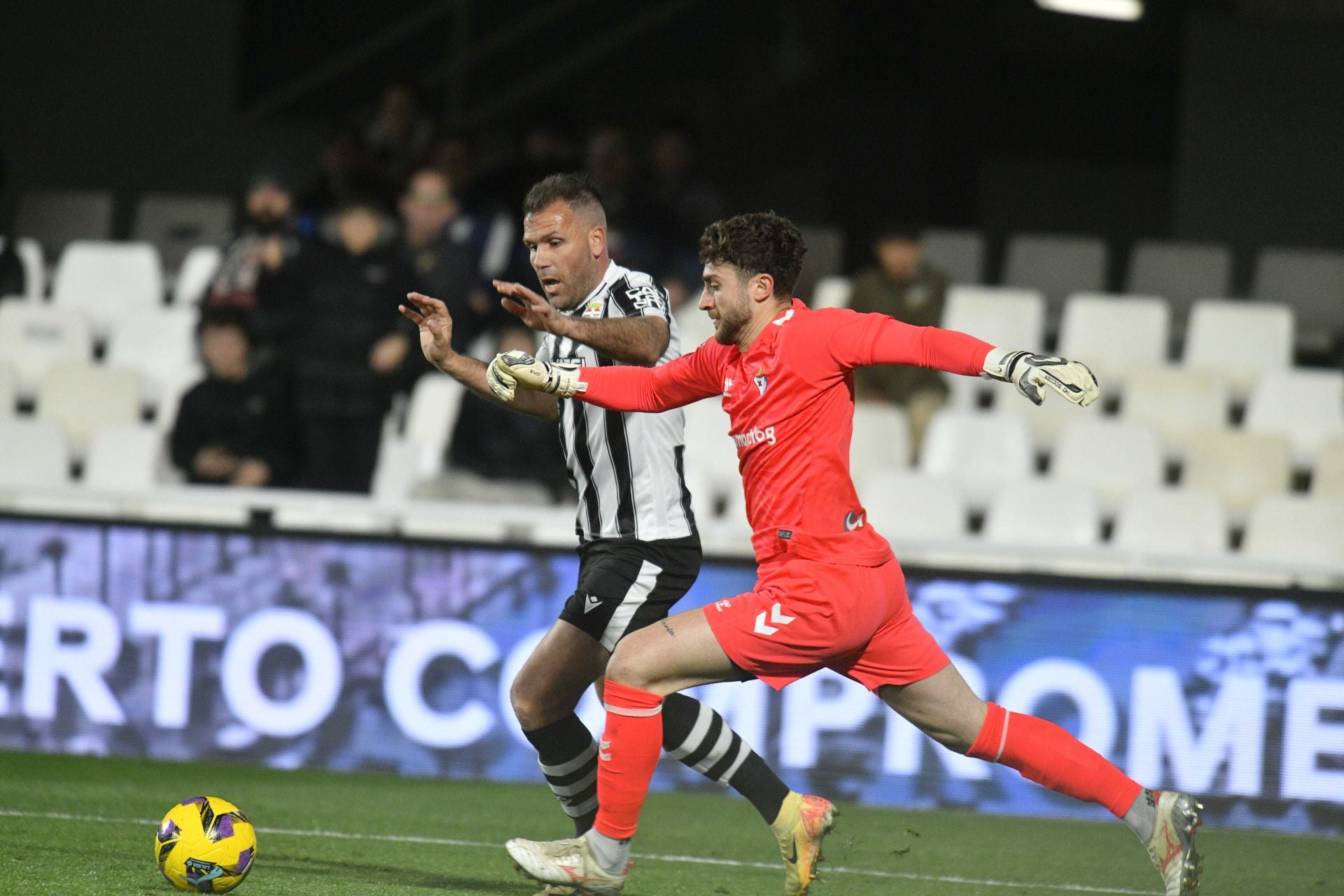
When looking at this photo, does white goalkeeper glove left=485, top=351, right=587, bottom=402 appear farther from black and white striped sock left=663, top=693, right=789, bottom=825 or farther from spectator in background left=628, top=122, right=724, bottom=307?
spectator in background left=628, top=122, right=724, bottom=307

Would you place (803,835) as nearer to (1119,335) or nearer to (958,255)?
(1119,335)

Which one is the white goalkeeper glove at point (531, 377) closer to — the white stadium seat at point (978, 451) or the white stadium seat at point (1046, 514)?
the white stadium seat at point (1046, 514)

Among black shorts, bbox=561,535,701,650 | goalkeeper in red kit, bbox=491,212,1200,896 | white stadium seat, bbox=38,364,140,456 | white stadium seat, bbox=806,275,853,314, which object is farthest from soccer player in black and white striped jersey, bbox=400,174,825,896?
white stadium seat, bbox=38,364,140,456

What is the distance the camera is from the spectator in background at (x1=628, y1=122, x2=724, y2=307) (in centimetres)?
1026

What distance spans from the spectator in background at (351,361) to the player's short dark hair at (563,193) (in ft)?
13.3

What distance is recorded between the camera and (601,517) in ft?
16.8

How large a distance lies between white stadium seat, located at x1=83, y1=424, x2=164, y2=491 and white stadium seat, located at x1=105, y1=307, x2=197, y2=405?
106cm

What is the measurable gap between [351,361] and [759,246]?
483cm

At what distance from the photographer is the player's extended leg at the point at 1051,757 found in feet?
15.3

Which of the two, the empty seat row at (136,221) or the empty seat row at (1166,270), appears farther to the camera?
the empty seat row at (136,221)

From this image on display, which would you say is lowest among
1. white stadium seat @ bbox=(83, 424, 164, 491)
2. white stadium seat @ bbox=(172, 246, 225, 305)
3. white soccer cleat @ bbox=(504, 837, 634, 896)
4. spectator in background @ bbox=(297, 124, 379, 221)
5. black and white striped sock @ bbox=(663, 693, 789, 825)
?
white soccer cleat @ bbox=(504, 837, 634, 896)

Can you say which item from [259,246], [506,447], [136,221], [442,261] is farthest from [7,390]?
[506,447]

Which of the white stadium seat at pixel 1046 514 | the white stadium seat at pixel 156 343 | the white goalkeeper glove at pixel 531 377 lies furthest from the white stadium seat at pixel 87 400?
the white goalkeeper glove at pixel 531 377

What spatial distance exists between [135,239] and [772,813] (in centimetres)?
845
